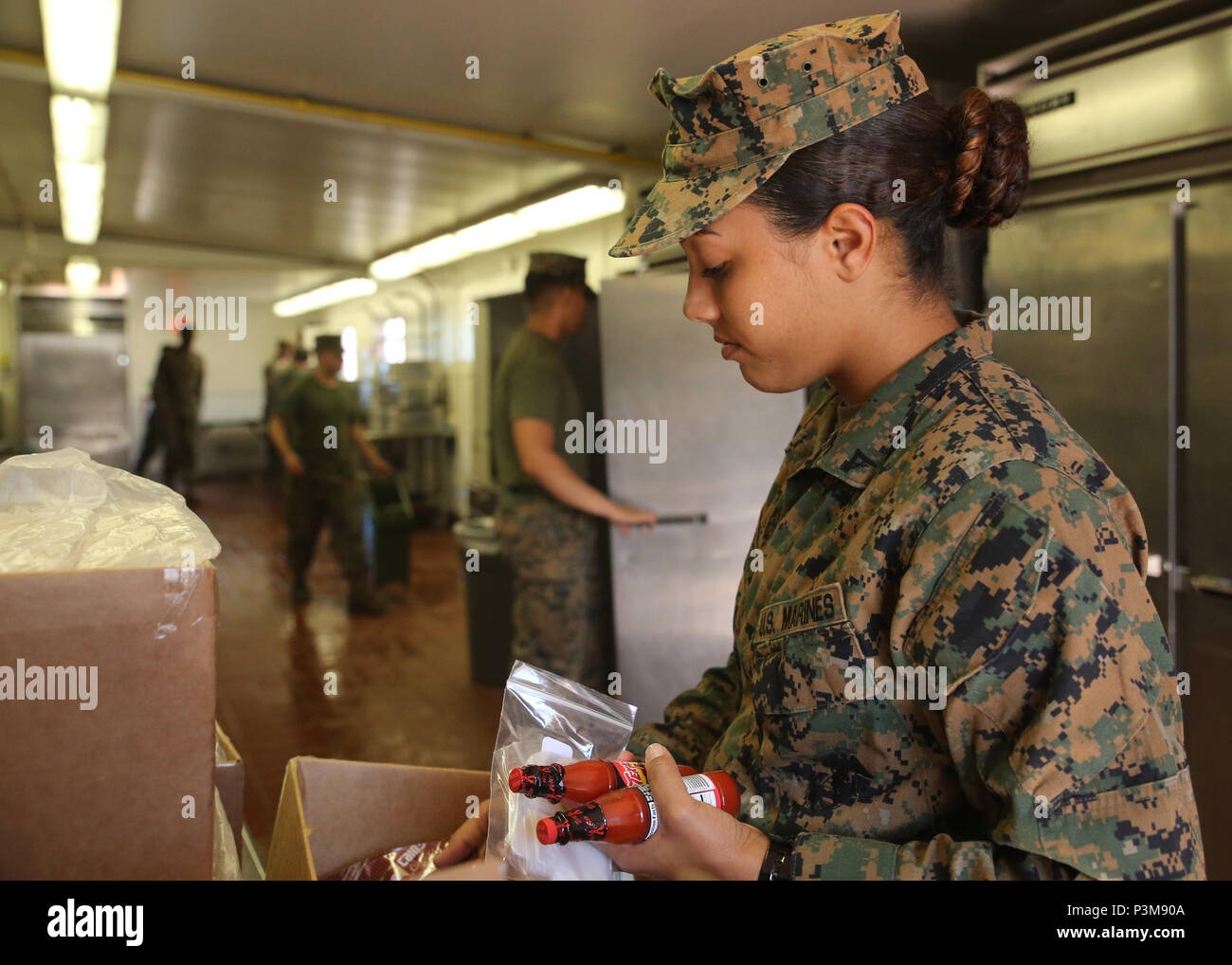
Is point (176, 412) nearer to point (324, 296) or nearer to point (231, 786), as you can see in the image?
point (324, 296)

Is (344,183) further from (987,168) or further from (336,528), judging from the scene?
(987,168)

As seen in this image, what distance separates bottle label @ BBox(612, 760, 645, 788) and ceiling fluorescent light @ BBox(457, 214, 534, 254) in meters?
7.15

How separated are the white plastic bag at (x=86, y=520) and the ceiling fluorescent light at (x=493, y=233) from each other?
7006 millimetres

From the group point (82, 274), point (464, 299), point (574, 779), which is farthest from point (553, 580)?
point (82, 274)

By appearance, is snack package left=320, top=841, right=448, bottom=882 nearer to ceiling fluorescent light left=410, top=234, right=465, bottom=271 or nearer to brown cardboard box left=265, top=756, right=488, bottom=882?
brown cardboard box left=265, top=756, right=488, bottom=882

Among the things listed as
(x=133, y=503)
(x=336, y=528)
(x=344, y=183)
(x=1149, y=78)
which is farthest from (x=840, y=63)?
(x=344, y=183)

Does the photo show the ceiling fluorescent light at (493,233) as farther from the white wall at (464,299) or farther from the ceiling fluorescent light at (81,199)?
the ceiling fluorescent light at (81,199)

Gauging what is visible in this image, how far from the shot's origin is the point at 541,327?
3668 millimetres

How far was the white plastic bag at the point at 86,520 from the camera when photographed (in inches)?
34.9

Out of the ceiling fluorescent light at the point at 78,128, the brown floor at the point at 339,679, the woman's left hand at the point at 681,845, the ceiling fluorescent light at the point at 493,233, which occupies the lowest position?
the brown floor at the point at 339,679

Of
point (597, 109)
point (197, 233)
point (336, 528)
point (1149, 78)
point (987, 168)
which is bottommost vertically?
point (336, 528)

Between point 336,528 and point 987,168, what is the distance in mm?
5564

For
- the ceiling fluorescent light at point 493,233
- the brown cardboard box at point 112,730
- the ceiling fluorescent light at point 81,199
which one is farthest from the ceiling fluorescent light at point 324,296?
the brown cardboard box at point 112,730

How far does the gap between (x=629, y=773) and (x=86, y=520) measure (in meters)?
0.59
